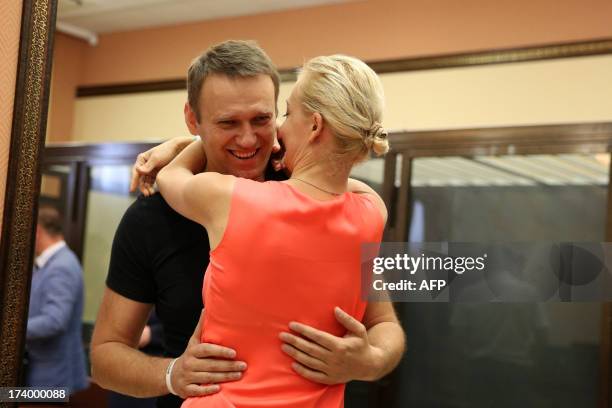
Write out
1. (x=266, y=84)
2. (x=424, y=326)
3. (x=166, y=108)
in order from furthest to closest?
(x=166, y=108), (x=424, y=326), (x=266, y=84)

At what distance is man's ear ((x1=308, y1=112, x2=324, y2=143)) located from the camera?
3.01 ft

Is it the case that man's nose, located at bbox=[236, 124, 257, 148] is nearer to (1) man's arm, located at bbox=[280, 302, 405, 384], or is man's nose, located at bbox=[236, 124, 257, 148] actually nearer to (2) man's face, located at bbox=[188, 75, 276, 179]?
(2) man's face, located at bbox=[188, 75, 276, 179]

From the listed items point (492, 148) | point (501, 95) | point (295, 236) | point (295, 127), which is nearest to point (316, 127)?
point (295, 127)

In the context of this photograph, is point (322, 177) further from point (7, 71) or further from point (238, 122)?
point (7, 71)

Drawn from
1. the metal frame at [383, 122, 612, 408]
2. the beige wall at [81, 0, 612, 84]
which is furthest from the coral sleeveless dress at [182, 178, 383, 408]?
the beige wall at [81, 0, 612, 84]

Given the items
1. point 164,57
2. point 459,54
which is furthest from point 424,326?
point 164,57

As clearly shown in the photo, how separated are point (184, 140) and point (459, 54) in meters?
1.93

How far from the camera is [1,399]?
1147mm

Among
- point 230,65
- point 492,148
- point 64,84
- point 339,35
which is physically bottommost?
point 230,65

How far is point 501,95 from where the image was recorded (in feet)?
9.23

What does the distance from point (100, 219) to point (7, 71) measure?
212 centimetres

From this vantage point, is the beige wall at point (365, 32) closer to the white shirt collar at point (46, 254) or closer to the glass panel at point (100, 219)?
the glass panel at point (100, 219)

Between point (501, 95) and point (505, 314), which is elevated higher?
point (501, 95)

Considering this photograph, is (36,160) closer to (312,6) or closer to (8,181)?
(8,181)
